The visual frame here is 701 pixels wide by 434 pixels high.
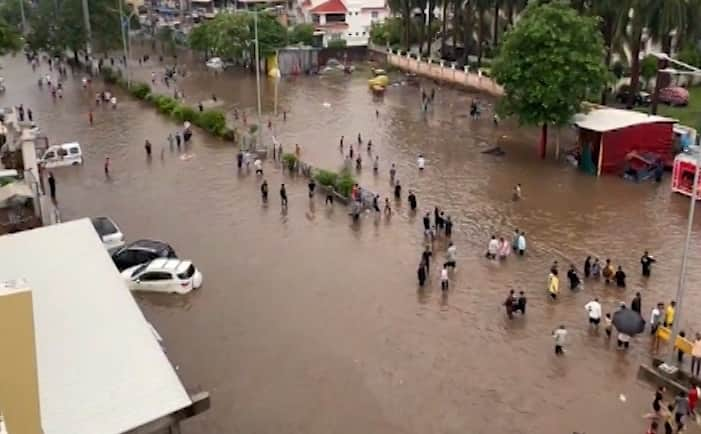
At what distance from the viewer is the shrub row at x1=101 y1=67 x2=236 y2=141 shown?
4309 centimetres

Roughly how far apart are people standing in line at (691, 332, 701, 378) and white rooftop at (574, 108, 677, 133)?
58.4 ft

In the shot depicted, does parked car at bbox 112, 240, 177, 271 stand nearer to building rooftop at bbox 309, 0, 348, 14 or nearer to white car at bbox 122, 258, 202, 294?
white car at bbox 122, 258, 202, 294

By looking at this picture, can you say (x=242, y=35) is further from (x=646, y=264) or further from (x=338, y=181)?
(x=646, y=264)

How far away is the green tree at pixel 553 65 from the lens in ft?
115

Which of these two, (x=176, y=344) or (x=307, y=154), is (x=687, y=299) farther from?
(x=307, y=154)

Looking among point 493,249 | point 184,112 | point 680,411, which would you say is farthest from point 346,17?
point 680,411

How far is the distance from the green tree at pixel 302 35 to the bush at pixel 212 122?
26.4m

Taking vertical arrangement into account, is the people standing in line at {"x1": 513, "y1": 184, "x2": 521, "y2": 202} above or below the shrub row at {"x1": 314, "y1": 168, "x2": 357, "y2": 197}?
below

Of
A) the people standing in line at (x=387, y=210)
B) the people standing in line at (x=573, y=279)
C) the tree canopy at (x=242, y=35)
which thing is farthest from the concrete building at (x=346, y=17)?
the people standing in line at (x=573, y=279)

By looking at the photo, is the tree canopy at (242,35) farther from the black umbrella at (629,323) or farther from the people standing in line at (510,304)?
the black umbrella at (629,323)

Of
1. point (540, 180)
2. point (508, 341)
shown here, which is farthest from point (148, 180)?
point (508, 341)

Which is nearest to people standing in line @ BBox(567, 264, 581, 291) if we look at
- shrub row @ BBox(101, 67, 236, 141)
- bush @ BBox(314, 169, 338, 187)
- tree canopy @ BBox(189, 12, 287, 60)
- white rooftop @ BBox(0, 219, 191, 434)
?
bush @ BBox(314, 169, 338, 187)

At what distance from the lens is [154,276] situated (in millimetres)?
23219

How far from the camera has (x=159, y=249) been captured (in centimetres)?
2486
